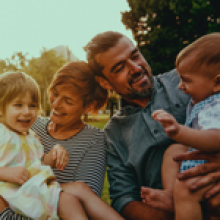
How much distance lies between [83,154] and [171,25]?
1650 cm

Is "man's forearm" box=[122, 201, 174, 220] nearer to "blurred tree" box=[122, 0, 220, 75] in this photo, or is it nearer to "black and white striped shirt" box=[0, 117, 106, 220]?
"black and white striped shirt" box=[0, 117, 106, 220]

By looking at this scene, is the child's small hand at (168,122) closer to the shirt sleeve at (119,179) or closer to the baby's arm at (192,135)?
the baby's arm at (192,135)

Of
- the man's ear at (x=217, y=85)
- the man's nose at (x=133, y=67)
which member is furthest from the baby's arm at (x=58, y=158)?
the man's ear at (x=217, y=85)

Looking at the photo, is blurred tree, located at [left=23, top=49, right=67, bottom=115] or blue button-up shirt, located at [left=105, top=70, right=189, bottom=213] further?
blurred tree, located at [left=23, top=49, right=67, bottom=115]

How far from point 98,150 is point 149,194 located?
91 cm

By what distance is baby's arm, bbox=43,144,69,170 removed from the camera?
2152 millimetres

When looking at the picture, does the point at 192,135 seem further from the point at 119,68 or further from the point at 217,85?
the point at 119,68

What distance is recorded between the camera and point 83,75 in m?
2.85

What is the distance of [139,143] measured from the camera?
8.18 feet

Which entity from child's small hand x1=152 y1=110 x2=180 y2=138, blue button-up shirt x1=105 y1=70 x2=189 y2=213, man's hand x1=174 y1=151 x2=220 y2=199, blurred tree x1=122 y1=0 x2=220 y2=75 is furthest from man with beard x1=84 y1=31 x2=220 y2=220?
blurred tree x1=122 y1=0 x2=220 y2=75

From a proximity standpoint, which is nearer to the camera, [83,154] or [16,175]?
[16,175]

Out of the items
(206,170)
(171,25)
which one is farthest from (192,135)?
(171,25)

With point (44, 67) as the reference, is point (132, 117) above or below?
above

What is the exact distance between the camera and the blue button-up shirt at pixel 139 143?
2.39 m
